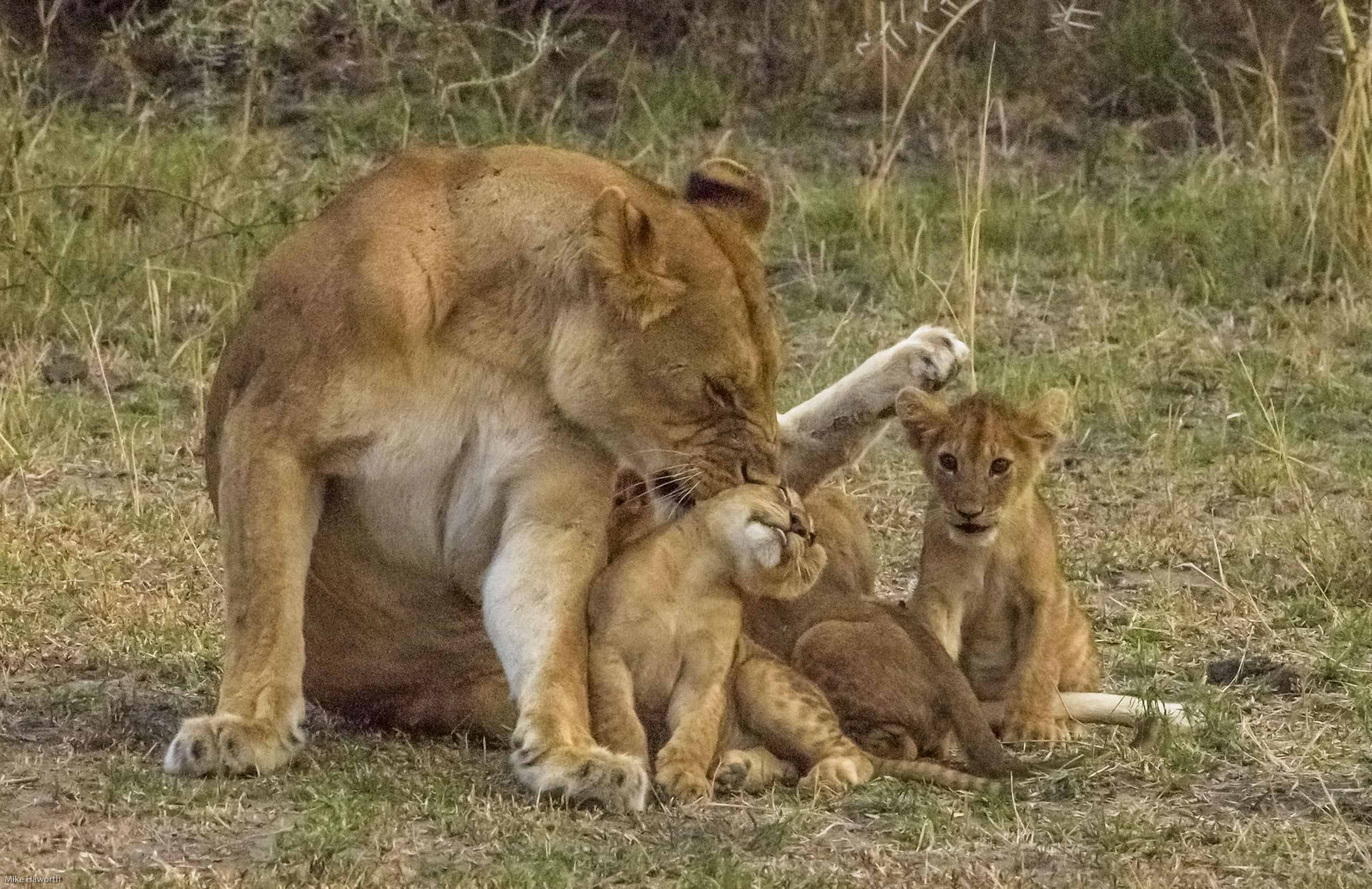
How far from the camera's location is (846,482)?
610 cm

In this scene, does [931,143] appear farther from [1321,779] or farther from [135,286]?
[1321,779]

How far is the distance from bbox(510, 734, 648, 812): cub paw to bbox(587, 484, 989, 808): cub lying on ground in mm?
86

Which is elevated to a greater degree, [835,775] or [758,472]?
[758,472]

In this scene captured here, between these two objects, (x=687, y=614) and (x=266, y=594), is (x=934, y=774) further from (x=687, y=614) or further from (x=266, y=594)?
(x=266, y=594)

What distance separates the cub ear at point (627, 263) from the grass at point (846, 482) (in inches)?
30.7

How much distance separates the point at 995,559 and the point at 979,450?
208mm

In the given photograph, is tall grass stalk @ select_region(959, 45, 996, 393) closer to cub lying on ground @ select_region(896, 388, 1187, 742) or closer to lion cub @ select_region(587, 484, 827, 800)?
cub lying on ground @ select_region(896, 388, 1187, 742)

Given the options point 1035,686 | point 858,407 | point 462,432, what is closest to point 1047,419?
point 858,407

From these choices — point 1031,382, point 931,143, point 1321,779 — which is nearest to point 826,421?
point 1321,779

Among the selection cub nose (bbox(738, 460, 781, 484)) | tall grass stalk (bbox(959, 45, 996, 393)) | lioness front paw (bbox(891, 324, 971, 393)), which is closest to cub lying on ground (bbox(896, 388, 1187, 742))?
lioness front paw (bbox(891, 324, 971, 393))

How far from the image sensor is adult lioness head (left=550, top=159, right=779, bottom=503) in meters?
3.95

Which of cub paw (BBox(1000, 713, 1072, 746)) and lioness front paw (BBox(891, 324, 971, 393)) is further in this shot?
lioness front paw (BBox(891, 324, 971, 393))

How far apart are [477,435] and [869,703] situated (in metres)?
0.78

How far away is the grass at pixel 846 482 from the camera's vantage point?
350 cm
